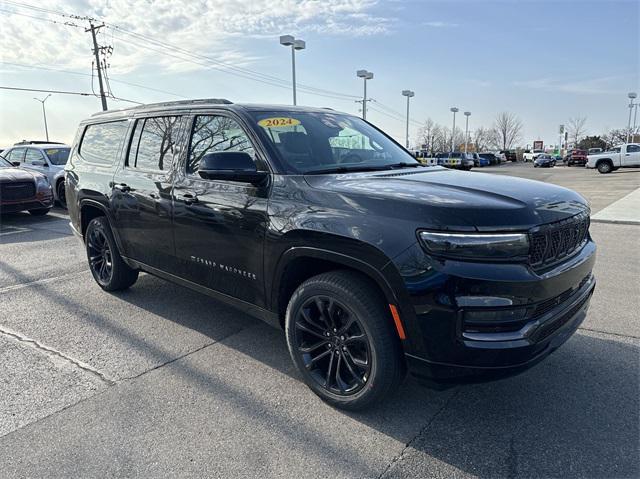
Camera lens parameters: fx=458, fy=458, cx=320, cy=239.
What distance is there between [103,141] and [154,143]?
1170 mm

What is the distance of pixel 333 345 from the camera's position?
9.42ft

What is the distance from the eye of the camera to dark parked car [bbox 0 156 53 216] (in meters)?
10.1

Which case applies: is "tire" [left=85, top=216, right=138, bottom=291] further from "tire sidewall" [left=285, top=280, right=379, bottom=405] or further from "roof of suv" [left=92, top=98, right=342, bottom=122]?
"tire sidewall" [left=285, top=280, right=379, bottom=405]

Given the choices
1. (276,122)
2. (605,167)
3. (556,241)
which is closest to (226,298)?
(276,122)

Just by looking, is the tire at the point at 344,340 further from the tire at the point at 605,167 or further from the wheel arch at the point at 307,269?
the tire at the point at 605,167

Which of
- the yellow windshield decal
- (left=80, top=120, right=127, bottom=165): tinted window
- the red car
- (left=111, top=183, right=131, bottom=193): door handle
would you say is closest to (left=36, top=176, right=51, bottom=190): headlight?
(left=80, top=120, right=127, bottom=165): tinted window

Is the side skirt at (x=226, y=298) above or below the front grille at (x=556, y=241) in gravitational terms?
below

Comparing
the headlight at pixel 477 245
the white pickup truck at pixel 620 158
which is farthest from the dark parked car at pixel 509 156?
the headlight at pixel 477 245

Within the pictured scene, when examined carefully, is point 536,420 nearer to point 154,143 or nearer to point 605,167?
point 154,143

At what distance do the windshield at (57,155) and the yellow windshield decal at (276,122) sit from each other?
38.0ft

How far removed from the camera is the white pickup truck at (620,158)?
2997cm

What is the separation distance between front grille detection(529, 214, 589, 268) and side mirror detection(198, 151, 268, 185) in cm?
172

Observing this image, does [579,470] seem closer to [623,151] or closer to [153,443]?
[153,443]

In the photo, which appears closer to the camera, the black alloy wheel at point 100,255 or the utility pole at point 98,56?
the black alloy wheel at point 100,255
